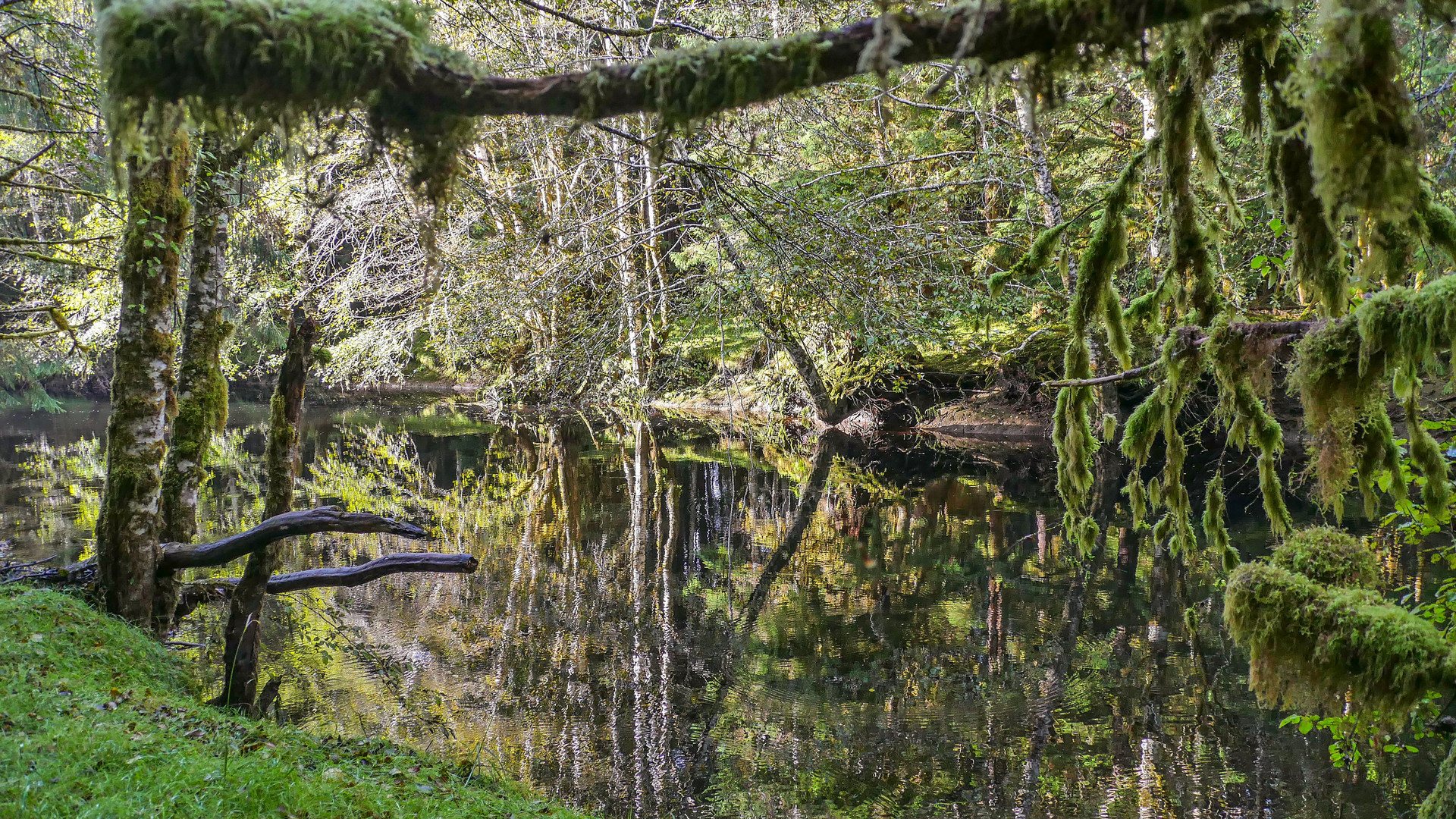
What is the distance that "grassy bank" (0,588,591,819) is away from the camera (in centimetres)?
353

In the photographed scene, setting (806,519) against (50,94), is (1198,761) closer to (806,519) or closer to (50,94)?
(806,519)

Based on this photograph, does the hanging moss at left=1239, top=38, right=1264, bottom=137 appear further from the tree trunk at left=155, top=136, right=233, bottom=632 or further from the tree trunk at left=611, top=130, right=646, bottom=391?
the tree trunk at left=611, top=130, right=646, bottom=391

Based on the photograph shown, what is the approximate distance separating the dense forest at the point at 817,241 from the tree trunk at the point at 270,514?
0.04 metres

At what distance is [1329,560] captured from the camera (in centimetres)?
292

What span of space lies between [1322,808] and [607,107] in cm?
576

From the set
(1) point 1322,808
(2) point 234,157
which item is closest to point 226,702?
(2) point 234,157

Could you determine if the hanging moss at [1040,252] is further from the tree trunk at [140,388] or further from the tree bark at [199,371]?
the tree bark at [199,371]

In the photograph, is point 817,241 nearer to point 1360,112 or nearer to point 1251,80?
point 1251,80

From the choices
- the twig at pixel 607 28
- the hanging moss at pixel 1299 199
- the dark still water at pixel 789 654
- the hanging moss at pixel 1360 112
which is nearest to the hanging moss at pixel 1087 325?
the hanging moss at pixel 1299 199

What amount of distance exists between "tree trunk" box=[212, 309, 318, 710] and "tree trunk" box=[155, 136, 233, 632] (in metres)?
0.56

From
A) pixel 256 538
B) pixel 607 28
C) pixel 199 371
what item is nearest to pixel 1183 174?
pixel 607 28

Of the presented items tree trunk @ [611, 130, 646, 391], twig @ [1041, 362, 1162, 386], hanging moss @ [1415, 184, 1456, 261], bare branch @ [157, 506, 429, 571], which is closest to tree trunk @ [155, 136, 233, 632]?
bare branch @ [157, 506, 429, 571]

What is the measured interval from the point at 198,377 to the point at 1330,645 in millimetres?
7661

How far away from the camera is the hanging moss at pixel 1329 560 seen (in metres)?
2.90
